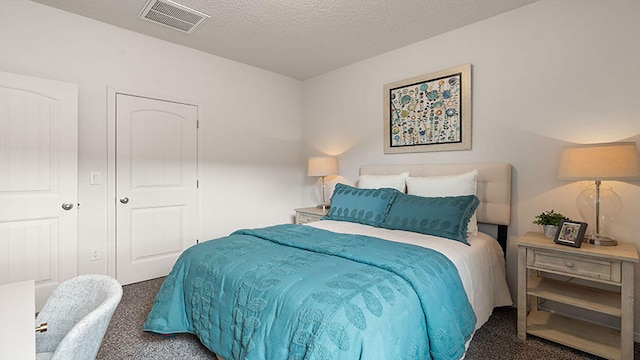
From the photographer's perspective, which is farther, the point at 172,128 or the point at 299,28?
the point at 172,128

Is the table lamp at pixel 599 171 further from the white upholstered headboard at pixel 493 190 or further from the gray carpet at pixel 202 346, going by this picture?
the gray carpet at pixel 202 346

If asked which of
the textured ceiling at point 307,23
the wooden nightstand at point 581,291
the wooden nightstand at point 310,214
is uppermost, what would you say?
the textured ceiling at point 307,23

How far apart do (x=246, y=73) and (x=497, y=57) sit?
286 centimetres

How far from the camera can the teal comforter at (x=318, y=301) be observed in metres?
1.22

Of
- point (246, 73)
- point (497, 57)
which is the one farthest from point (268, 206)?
point (497, 57)

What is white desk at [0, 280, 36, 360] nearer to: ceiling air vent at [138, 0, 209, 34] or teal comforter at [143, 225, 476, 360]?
teal comforter at [143, 225, 476, 360]

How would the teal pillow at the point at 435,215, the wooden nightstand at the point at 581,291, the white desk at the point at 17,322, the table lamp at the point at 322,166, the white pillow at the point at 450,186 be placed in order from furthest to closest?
the table lamp at the point at 322,166, the white pillow at the point at 450,186, the teal pillow at the point at 435,215, the wooden nightstand at the point at 581,291, the white desk at the point at 17,322

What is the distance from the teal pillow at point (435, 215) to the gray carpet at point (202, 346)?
2.23ft

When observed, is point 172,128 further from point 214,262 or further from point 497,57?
point 497,57

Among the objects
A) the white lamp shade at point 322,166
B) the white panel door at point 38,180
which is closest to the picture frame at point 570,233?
the white lamp shade at point 322,166

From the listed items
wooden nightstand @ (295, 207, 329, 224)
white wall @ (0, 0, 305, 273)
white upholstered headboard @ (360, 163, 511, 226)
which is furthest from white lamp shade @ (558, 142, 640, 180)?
white wall @ (0, 0, 305, 273)

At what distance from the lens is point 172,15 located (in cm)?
270

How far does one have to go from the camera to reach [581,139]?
→ 2.26 metres

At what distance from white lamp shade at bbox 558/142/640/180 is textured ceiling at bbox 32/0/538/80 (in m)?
1.36
